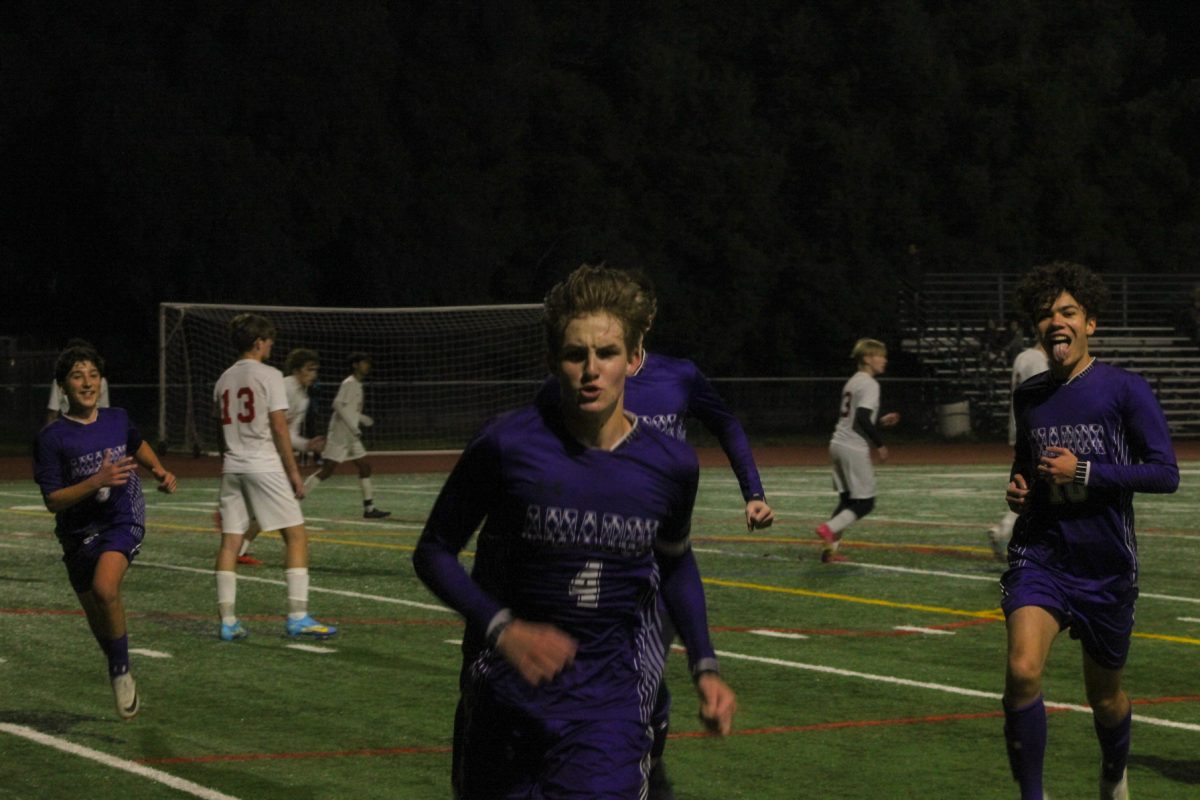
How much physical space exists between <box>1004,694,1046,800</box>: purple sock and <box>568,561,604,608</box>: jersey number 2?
2.55m

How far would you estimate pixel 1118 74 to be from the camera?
57.1 m

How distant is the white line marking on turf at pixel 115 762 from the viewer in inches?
305

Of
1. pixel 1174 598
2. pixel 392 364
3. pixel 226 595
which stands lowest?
pixel 1174 598

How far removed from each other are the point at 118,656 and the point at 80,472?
2.97 feet

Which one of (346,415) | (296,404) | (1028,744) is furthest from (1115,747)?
(296,404)

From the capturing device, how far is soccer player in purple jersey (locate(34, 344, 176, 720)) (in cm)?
917

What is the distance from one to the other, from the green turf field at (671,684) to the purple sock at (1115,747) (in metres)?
0.65

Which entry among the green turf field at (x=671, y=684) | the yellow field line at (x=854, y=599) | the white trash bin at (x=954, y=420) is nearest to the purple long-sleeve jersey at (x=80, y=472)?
the green turf field at (x=671, y=684)

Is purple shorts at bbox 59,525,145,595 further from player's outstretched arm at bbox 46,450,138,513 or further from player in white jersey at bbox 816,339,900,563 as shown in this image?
player in white jersey at bbox 816,339,900,563

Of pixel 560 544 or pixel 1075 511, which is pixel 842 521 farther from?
pixel 560 544

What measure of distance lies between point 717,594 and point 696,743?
→ 5.76m

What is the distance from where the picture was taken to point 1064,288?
23.6ft

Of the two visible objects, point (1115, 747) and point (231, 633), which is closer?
point (1115, 747)

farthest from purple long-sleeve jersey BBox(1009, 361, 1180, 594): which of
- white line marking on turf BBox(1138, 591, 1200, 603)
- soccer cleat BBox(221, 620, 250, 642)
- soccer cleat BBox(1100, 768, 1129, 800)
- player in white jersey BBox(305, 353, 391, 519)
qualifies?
player in white jersey BBox(305, 353, 391, 519)
